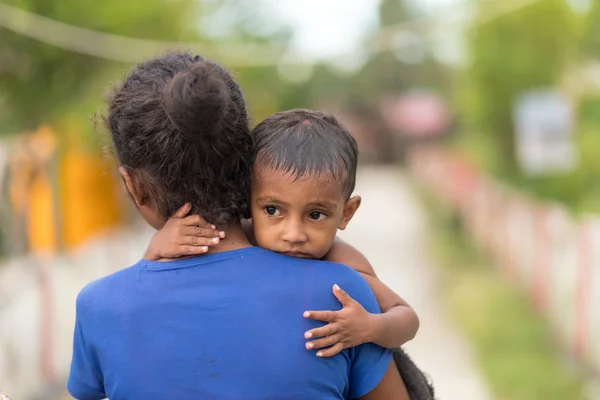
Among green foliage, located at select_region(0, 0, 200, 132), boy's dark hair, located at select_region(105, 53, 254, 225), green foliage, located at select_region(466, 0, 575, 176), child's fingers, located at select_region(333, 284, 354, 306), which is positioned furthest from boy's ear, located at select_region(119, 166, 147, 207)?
green foliage, located at select_region(466, 0, 575, 176)

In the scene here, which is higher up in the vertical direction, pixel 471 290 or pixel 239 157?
pixel 239 157

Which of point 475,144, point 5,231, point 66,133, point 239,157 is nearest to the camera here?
point 239,157

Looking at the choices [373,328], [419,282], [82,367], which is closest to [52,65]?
[419,282]

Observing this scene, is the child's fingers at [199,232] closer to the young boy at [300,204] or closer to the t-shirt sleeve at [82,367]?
the young boy at [300,204]

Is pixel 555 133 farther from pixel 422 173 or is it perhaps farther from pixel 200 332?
pixel 422 173

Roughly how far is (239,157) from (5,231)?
25.1ft

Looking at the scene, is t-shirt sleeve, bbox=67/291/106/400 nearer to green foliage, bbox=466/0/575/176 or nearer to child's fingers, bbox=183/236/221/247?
child's fingers, bbox=183/236/221/247

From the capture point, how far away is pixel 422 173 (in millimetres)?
29734

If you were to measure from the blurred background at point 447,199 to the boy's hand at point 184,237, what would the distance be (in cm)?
29

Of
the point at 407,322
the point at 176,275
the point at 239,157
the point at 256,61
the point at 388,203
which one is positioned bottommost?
the point at 388,203

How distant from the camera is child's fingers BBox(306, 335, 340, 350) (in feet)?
4.84

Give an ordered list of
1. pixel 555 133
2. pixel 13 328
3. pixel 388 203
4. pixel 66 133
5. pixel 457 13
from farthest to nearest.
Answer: pixel 388 203, pixel 66 133, pixel 457 13, pixel 555 133, pixel 13 328

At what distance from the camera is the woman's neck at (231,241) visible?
157cm

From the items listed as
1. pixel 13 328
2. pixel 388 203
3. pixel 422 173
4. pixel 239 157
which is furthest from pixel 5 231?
pixel 422 173
